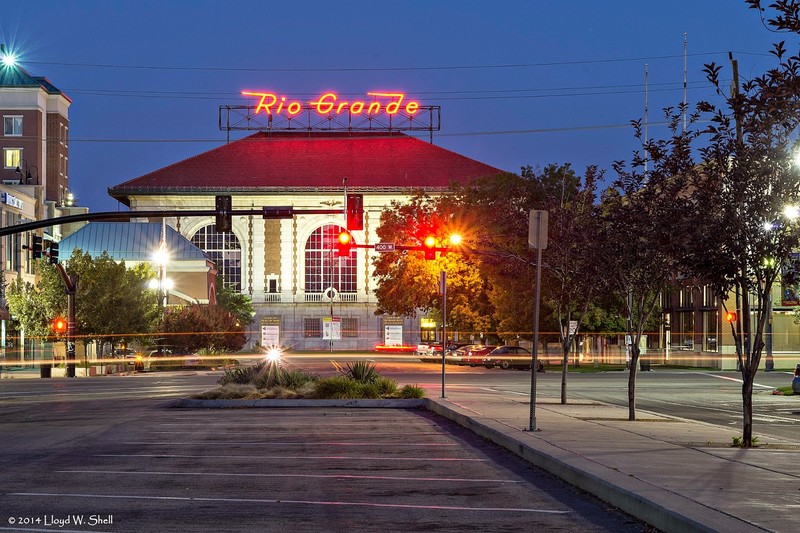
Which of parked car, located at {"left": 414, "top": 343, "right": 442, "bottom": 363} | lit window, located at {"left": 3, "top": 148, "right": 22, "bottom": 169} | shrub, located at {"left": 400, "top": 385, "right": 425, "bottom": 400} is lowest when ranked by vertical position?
parked car, located at {"left": 414, "top": 343, "right": 442, "bottom": 363}

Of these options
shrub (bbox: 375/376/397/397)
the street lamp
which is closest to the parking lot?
shrub (bbox: 375/376/397/397)

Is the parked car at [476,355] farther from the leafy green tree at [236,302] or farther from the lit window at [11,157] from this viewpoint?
the lit window at [11,157]

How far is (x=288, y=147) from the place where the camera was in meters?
117

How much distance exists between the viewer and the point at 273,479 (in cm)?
1398

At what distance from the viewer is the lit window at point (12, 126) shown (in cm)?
11050

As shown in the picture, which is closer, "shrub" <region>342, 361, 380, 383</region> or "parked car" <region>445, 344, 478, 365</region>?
"shrub" <region>342, 361, 380, 383</region>

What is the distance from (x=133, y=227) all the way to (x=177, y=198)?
55.1 ft

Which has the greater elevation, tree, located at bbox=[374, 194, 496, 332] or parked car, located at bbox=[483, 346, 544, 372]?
tree, located at bbox=[374, 194, 496, 332]

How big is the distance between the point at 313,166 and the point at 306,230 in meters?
7.07

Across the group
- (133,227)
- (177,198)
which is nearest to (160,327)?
(133,227)

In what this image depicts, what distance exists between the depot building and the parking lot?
3653 inches

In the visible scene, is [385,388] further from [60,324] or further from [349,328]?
[349,328]

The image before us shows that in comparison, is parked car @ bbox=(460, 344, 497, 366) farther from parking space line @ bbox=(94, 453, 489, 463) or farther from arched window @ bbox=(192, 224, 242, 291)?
arched window @ bbox=(192, 224, 242, 291)

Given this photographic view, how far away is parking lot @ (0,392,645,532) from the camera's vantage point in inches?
425
